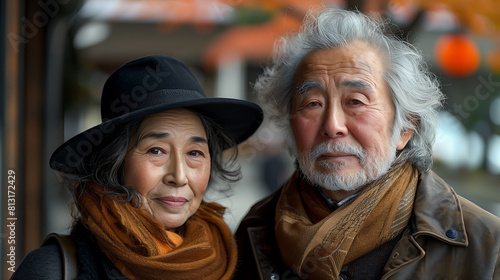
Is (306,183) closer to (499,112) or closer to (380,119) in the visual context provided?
(380,119)

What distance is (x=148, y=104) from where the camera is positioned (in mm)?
1962

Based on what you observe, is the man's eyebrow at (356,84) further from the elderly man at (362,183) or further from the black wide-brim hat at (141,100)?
the black wide-brim hat at (141,100)

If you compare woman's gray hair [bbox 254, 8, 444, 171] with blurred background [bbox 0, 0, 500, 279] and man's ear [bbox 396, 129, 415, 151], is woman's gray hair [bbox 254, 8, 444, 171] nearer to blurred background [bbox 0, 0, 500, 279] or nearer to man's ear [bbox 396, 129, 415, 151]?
man's ear [bbox 396, 129, 415, 151]

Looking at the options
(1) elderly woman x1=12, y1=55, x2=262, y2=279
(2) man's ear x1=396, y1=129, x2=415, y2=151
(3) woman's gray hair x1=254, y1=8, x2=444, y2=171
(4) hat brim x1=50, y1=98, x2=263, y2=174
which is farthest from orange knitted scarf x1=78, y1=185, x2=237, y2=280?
(2) man's ear x1=396, y1=129, x2=415, y2=151

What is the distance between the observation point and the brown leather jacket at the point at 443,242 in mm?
1780

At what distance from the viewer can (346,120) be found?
2.08m

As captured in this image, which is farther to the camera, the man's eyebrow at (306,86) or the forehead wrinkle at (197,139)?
the man's eyebrow at (306,86)

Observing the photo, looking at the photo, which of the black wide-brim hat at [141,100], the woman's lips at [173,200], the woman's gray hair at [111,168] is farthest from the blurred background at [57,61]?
the woman's lips at [173,200]

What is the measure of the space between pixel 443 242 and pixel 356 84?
0.74 m

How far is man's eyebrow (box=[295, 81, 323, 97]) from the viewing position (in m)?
2.15

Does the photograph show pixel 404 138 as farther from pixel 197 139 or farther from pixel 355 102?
pixel 197 139

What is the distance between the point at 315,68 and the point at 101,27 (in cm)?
831

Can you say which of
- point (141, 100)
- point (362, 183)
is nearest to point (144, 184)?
point (141, 100)

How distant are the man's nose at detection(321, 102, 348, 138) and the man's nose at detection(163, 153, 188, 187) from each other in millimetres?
632
